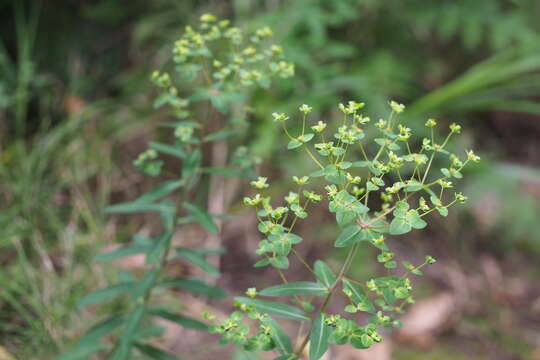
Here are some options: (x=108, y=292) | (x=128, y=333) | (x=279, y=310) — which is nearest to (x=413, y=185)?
(x=279, y=310)

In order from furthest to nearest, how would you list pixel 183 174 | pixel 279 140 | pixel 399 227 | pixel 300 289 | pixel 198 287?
pixel 279 140 < pixel 198 287 < pixel 183 174 < pixel 300 289 < pixel 399 227

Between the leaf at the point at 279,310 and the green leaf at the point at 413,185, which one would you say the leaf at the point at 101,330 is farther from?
the green leaf at the point at 413,185

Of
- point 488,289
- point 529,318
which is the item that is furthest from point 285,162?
point 529,318

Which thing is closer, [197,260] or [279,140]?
A: [197,260]

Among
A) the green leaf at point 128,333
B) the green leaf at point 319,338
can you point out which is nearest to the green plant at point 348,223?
the green leaf at point 319,338

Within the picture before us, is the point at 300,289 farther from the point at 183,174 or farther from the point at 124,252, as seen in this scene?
the point at 124,252

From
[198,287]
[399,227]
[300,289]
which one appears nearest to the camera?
[399,227]

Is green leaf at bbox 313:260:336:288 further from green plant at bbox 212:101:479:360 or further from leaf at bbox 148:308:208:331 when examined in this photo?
leaf at bbox 148:308:208:331
